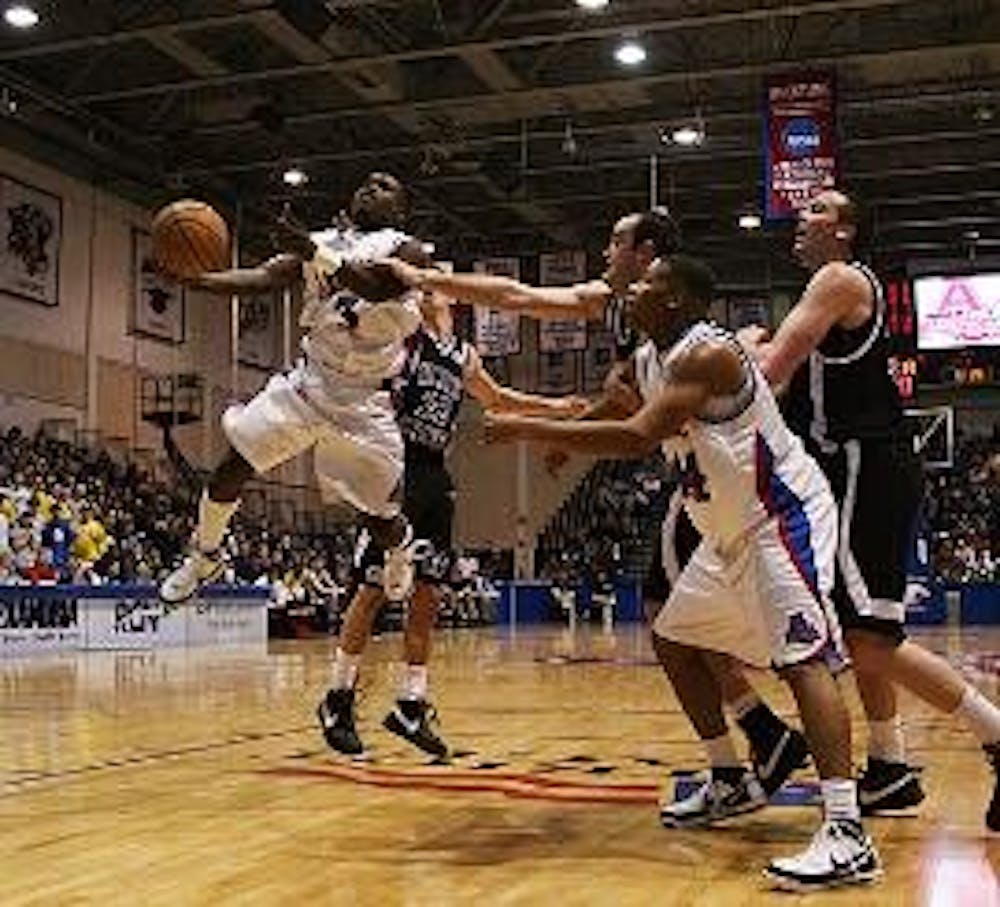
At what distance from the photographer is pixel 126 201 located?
25000 millimetres

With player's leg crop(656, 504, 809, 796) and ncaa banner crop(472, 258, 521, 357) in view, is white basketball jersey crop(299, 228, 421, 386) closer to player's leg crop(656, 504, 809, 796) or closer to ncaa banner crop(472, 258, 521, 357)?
player's leg crop(656, 504, 809, 796)

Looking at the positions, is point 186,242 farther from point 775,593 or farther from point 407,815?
point 775,593

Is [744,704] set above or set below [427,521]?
below

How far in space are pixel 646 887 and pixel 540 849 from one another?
0.57 meters

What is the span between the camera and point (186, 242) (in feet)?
17.1

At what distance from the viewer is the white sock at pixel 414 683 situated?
19.8 feet

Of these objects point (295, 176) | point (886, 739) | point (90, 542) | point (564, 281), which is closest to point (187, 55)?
point (295, 176)

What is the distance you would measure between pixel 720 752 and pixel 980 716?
2.48 feet

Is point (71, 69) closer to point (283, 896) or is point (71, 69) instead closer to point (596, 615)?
point (596, 615)

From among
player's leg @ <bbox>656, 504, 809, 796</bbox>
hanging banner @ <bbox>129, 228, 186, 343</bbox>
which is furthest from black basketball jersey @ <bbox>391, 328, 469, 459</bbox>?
hanging banner @ <bbox>129, 228, 186, 343</bbox>

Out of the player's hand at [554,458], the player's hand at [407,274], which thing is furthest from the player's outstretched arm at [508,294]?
the player's hand at [554,458]

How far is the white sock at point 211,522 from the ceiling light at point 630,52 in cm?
1433

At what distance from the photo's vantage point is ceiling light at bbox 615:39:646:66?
1945 cm

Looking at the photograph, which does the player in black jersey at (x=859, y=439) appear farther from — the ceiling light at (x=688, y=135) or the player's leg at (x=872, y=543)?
the ceiling light at (x=688, y=135)
